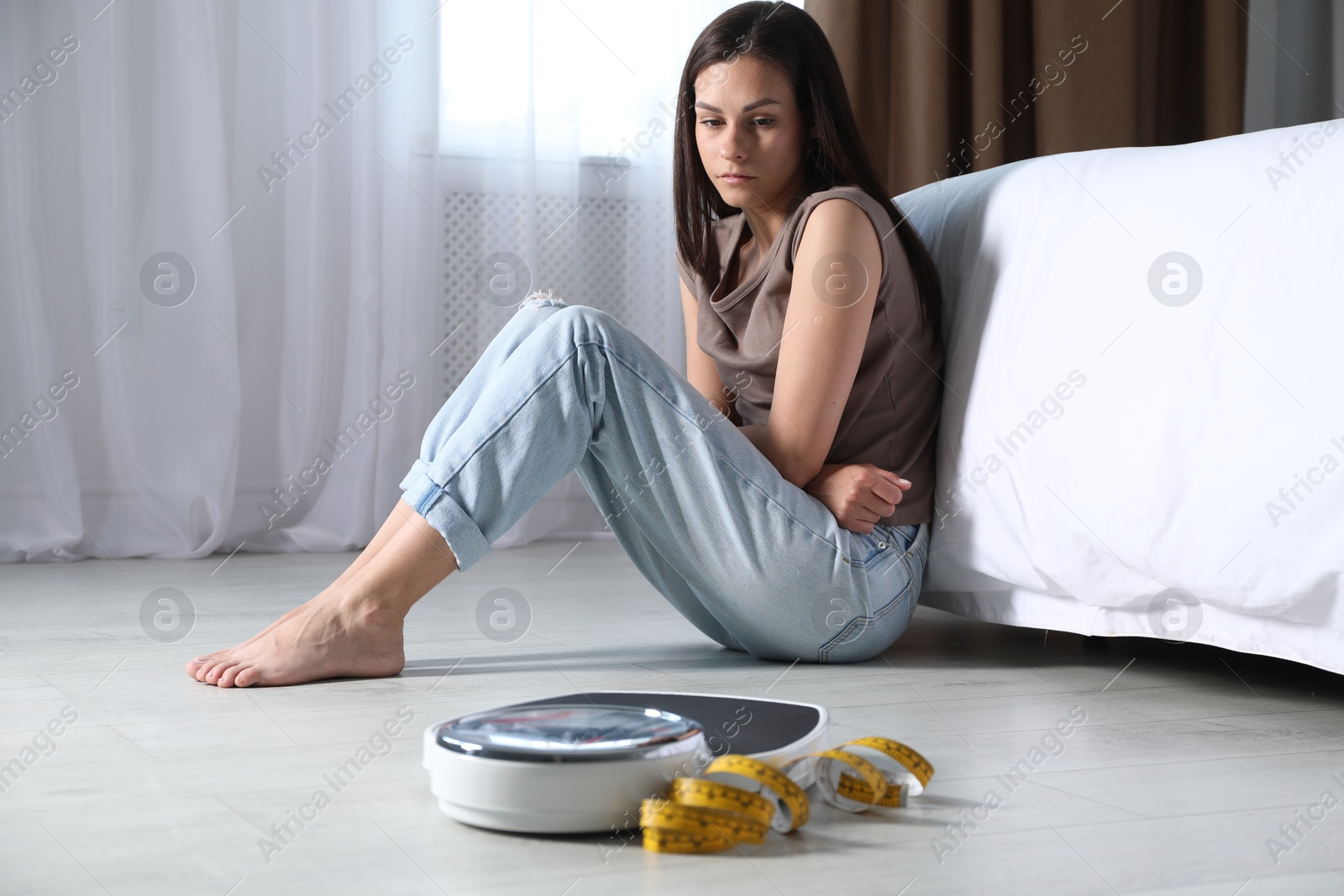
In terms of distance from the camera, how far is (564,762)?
0.76m

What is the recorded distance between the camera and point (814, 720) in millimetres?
941

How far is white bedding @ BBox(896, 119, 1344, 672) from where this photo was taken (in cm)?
106

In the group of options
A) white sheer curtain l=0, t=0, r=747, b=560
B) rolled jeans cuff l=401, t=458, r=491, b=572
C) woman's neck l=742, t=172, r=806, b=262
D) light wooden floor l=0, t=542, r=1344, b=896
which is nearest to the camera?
light wooden floor l=0, t=542, r=1344, b=896

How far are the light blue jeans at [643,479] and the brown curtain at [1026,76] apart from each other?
58.6 inches

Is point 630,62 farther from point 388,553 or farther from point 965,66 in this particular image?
point 388,553

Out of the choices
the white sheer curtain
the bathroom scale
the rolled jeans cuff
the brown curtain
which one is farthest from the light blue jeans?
the brown curtain

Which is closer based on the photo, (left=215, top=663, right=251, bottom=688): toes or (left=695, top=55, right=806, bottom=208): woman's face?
(left=215, top=663, right=251, bottom=688): toes

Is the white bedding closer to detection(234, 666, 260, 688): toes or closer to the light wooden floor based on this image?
the light wooden floor

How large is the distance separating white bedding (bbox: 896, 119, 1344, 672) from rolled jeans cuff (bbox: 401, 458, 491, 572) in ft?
1.76

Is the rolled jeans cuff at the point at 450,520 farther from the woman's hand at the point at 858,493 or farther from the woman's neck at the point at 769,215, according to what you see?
the woman's neck at the point at 769,215

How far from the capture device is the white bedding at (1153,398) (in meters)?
1.06

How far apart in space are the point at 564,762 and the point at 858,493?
0.60 m

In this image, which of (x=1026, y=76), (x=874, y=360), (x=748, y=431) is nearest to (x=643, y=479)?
(x=748, y=431)

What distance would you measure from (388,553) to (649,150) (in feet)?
5.21
